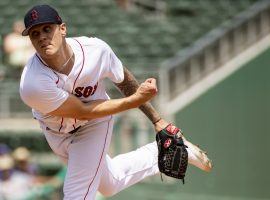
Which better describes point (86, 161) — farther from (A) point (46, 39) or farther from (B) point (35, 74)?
(A) point (46, 39)

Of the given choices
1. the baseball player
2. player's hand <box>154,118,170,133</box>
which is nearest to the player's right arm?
the baseball player

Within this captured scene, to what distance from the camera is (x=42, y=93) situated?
452 cm

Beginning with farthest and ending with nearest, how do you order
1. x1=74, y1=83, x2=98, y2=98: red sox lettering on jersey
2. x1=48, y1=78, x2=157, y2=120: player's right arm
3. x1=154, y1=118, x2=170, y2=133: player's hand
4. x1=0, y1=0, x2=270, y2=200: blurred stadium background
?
1. x1=0, y1=0, x2=270, y2=200: blurred stadium background
2. x1=154, y1=118, x2=170, y2=133: player's hand
3. x1=74, y1=83, x2=98, y2=98: red sox lettering on jersey
4. x1=48, y1=78, x2=157, y2=120: player's right arm

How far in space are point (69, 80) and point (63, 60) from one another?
0.13 metres

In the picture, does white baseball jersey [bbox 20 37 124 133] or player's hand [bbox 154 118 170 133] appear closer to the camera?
white baseball jersey [bbox 20 37 124 133]

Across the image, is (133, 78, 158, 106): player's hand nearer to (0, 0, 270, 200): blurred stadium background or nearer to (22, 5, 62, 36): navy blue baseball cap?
(22, 5, 62, 36): navy blue baseball cap

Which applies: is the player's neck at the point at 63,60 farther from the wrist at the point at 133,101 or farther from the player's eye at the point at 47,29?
the wrist at the point at 133,101

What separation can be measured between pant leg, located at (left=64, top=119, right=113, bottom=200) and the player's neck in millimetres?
513

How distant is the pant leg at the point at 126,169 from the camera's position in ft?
17.0

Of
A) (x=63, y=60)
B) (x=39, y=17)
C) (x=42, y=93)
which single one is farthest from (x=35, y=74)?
(x=39, y=17)

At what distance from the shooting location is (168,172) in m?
5.15

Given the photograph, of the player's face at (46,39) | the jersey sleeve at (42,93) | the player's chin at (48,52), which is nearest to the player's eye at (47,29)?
the player's face at (46,39)

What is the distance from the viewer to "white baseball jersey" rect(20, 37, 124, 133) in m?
4.52

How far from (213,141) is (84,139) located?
4.59 meters
